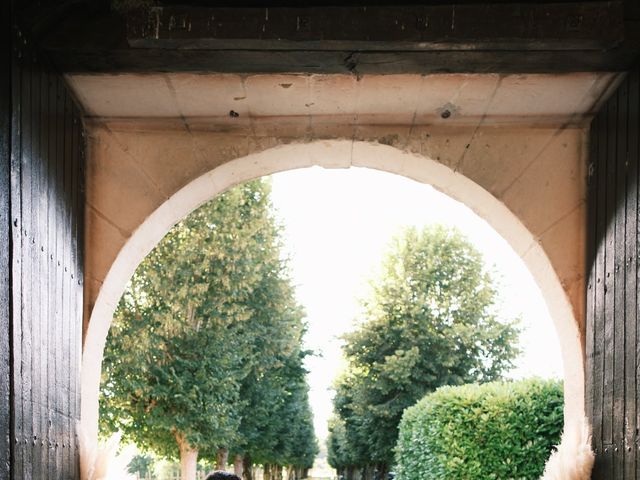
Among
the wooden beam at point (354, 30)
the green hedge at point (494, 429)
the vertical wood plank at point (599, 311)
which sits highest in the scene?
the wooden beam at point (354, 30)

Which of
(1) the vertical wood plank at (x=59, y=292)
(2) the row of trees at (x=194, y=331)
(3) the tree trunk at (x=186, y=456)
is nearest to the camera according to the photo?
(1) the vertical wood plank at (x=59, y=292)

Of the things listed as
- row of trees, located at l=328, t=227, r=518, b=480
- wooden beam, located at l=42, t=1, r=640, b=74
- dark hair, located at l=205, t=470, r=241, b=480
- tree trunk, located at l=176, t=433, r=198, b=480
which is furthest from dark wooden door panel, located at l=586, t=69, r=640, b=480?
row of trees, located at l=328, t=227, r=518, b=480

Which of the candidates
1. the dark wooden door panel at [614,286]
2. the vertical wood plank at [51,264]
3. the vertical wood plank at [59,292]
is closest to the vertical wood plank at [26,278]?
the vertical wood plank at [51,264]

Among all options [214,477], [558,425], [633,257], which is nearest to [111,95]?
[214,477]

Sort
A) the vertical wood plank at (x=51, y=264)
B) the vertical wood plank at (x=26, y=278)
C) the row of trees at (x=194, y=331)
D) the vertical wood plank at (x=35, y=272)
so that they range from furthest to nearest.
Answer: the row of trees at (x=194, y=331), the vertical wood plank at (x=51, y=264), the vertical wood plank at (x=35, y=272), the vertical wood plank at (x=26, y=278)

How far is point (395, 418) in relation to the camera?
82.5 feet

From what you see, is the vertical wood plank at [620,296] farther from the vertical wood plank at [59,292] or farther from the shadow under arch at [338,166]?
the vertical wood plank at [59,292]

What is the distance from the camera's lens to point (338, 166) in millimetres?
5504

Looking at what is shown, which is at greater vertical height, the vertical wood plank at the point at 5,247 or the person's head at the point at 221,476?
the vertical wood plank at the point at 5,247

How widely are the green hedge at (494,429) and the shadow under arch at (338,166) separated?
4899mm

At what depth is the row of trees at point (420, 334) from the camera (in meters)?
24.9

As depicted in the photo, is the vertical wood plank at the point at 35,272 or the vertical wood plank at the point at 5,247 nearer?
the vertical wood plank at the point at 5,247

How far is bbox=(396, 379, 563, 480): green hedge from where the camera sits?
971 cm

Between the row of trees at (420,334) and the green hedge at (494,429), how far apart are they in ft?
43.3
